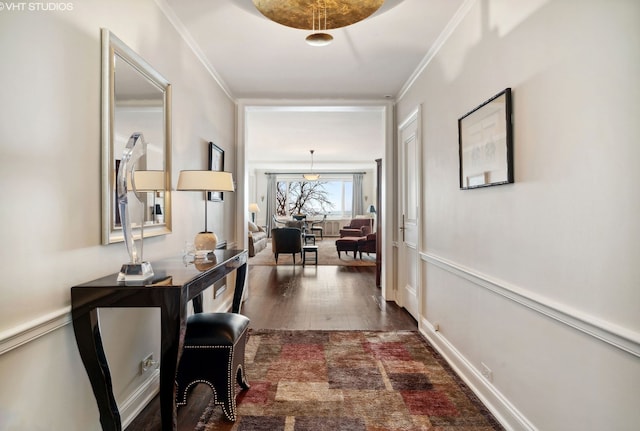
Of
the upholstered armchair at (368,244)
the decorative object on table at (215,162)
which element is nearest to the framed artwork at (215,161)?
the decorative object on table at (215,162)

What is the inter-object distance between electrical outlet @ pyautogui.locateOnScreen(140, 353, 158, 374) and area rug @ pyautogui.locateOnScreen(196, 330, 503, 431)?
18.4 inches

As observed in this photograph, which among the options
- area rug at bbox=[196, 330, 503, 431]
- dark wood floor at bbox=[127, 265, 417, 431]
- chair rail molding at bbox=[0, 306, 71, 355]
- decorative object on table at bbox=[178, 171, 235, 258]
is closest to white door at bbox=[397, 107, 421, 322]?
dark wood floor at bbox=[127, 265, 417, 431]

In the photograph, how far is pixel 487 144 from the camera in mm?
2098

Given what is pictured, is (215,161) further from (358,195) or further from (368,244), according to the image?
(358,195)

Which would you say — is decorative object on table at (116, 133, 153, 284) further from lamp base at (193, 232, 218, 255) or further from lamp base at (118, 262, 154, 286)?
lamp base at (193, 232, 218, 255)

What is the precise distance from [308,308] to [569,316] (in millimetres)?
3034

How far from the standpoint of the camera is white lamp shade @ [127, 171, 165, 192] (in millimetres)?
2083

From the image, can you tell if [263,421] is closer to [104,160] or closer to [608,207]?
[104,160]

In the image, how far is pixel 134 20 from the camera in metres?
2.03

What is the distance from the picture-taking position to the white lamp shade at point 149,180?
2.08m

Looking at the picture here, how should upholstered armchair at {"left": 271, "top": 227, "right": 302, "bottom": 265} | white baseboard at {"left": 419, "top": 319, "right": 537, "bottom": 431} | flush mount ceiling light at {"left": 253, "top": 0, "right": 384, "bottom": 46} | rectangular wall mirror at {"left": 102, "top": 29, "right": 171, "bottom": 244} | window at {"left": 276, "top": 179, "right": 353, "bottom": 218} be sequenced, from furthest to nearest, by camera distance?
window at {"left": 276, "top": 179, "right": 353, "bottom": 218}, upholstered armchair at {"left": 271, "top": 227, "right": 302, "bottom": 265}, flush mount ceiling light at {"left": 253, "top": 0, "right": 384, "bottom": 46}, white baseboard at {"left": 419, "top": 319, "right": 537, "bottom": 431}, rectangular wall mirror at {"left": 102, "top": 29, "right": 171, "bottom": 244}

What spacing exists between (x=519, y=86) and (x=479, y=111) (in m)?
0.39

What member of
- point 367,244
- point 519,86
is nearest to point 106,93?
point 519,86

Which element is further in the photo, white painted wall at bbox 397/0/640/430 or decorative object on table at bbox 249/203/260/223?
decorative object on table at bbox 249/203/260/223
